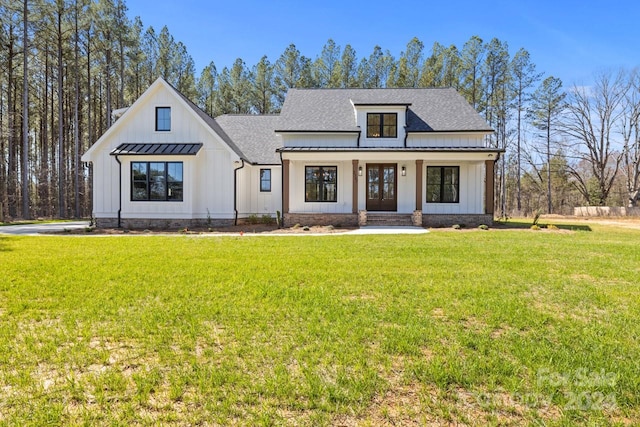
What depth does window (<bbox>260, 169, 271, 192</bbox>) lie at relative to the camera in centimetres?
1872

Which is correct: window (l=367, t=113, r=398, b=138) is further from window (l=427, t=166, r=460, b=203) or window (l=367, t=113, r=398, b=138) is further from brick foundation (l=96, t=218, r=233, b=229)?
brick foundation (l=96, t=218, r=233, b=229)

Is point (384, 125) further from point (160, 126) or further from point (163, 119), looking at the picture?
point (160, 126)

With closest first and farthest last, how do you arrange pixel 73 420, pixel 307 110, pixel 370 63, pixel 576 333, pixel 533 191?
pixel 73 420 < pixel 576 333 < pixel 307 110 < pixel 370 63 < pixel 533 191

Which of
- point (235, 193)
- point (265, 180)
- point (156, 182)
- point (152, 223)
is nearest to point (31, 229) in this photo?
point (152, 223)

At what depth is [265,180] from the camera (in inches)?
739

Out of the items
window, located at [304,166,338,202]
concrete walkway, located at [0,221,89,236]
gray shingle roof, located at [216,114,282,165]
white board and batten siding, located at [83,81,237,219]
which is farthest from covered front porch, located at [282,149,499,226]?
Answer: concrete walkway, located at [0,221,89,236]

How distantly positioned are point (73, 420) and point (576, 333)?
434 centimetres

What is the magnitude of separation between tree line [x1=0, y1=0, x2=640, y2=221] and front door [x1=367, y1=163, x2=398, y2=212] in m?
13.8

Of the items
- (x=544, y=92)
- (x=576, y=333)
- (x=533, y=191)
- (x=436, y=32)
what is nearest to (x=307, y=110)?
(x=576, y=333)

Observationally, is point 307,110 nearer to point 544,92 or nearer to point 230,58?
point 230,58

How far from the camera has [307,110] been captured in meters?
19.0

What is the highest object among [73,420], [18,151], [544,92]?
[544,92]

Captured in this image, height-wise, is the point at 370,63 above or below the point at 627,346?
above

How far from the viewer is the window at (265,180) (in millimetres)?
18719
